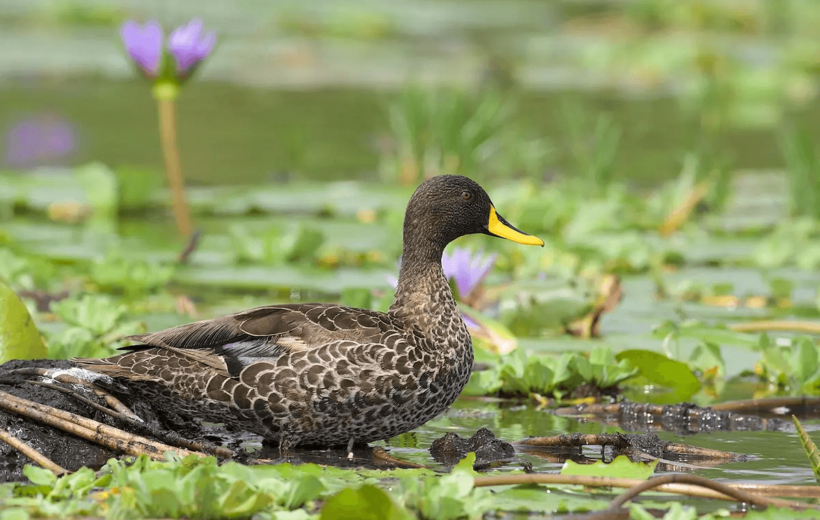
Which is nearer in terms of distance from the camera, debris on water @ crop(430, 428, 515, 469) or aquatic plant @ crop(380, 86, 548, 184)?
debris on water @ crop(430, 428, 515, 469)

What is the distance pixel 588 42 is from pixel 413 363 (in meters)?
17.0

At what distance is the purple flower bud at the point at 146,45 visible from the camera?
288 inches

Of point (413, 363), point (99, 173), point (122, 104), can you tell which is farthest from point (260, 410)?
point (122, 104)

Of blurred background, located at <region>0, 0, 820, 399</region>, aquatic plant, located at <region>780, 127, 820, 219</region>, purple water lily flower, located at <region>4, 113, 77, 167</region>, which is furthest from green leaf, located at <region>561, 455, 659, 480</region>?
purple water lily flower, located at <region>4, 113, 77, 167</region>

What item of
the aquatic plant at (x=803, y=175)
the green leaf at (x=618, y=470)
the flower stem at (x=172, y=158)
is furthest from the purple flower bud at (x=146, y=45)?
the aquatic plant at (x=803, y=175)

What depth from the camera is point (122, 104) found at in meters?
15.8

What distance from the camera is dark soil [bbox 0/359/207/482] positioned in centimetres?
414

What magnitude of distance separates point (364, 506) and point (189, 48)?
4536 millimetres

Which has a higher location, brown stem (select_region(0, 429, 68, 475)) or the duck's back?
the duck's back

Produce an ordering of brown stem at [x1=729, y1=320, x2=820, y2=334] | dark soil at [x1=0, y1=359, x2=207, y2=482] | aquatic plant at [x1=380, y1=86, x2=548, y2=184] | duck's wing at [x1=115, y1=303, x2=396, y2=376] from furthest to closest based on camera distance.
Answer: aquatic plant at [x1=380, y1=86, x2=548, y2=184] < brown stem at [x1=729, y1=320, x2=820, y2=334] < duck's wing at [x1=115, y1=303, x2=396, y2=376] < dark soil at [x1=0, y1=359, x2=207, y2=482]

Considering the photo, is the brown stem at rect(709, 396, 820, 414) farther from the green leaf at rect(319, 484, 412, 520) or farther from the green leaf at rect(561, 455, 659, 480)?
the green leaf at rect(319, 484, 412, 520)

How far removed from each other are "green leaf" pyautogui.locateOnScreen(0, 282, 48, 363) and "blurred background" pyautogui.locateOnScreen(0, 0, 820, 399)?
0.35 m

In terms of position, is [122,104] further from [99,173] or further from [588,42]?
[588,42]

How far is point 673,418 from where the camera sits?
17.1 feet
